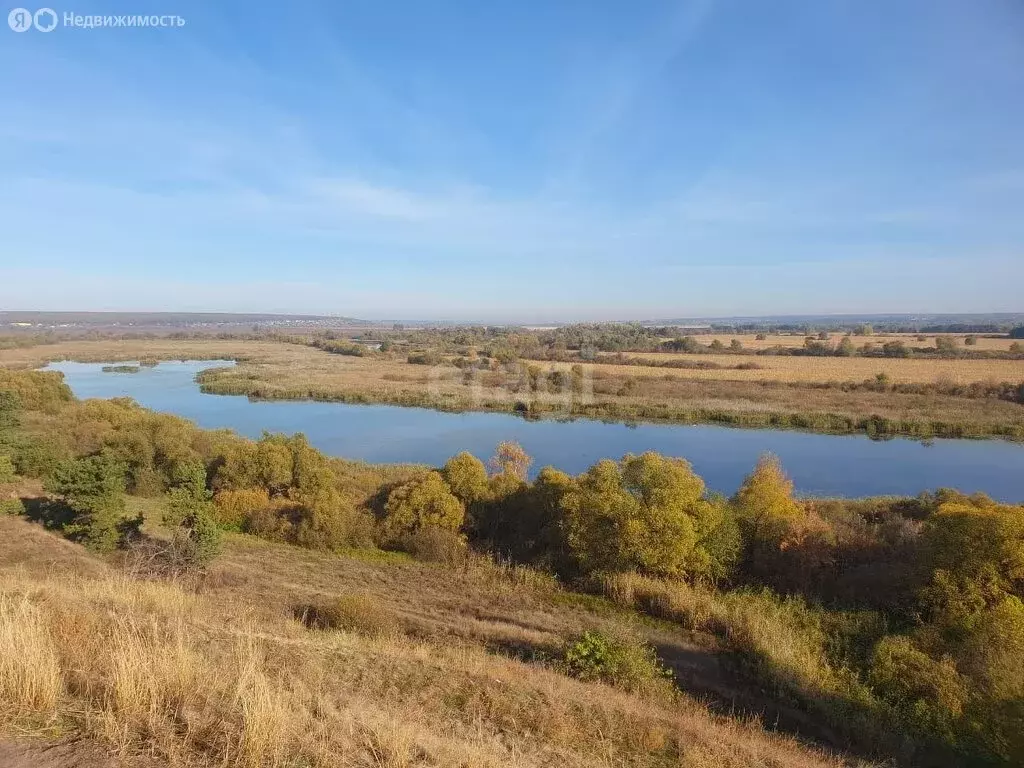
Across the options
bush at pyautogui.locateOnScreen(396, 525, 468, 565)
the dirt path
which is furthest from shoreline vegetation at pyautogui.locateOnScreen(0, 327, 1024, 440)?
the dirt path

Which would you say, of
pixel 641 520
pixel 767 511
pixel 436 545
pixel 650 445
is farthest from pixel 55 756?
pixel 650 445

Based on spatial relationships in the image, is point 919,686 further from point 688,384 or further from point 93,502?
point 688,384

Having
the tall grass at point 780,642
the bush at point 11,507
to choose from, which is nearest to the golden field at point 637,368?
the bush at point 11,507

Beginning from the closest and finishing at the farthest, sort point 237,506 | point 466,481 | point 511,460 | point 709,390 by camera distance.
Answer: point 466,481 → point 237,506 → point 511,460 → point 709,390

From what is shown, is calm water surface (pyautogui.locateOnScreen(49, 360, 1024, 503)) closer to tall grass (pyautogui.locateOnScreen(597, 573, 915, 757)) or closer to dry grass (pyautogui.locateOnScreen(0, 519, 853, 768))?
tall grass (pyautogui.locateOnScreen(597, 573, 915, 757))

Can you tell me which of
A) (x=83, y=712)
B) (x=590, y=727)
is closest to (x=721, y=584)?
(x=590, y=727)

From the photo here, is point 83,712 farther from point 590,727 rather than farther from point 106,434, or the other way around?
point 106,434

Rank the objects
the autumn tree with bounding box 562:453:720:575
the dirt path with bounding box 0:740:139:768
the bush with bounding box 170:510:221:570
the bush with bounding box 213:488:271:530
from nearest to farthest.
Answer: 1. the dirt path with bounding box 0:740:139:768
2. the bush with bounding box 170:510:221:570
3. the autumn tree with bounding box 562:453:720:575
4. the bush with bounding box 213:488:271:530
